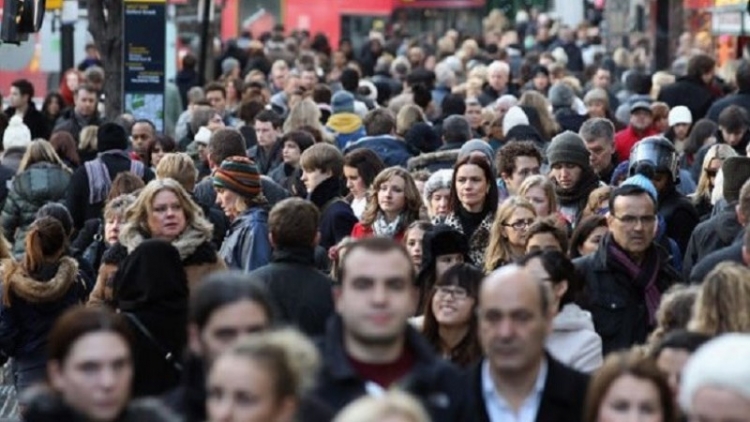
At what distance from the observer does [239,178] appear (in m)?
15.1

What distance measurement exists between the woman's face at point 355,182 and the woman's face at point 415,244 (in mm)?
2912

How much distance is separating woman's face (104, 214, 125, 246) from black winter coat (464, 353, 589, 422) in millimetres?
6500

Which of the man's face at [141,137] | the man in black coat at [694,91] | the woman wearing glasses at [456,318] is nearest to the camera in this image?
the woman wearing glasses at [456,318]

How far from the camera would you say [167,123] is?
27.6m

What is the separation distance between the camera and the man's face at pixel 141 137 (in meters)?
20.2

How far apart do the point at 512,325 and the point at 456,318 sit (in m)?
2.28

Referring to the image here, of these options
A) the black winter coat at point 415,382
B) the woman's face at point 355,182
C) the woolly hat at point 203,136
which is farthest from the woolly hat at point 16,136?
the black winter coat at point 415,382

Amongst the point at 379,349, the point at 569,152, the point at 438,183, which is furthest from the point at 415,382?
the point at 569,152

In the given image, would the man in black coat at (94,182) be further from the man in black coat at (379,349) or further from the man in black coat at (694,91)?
the man in black coat at (379,349)

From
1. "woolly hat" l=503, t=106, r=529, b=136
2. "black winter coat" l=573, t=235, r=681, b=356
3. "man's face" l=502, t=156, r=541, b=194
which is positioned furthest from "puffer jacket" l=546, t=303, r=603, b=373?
"woolly hat" l=503, t=106, r=529, b=136

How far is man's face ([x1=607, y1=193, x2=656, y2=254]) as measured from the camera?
12.7m

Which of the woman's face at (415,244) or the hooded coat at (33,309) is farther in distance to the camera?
the hooded coat at (33,309)

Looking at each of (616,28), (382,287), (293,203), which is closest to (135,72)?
(293,203)

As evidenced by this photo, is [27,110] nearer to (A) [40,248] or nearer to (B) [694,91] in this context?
(B) [694,91]
